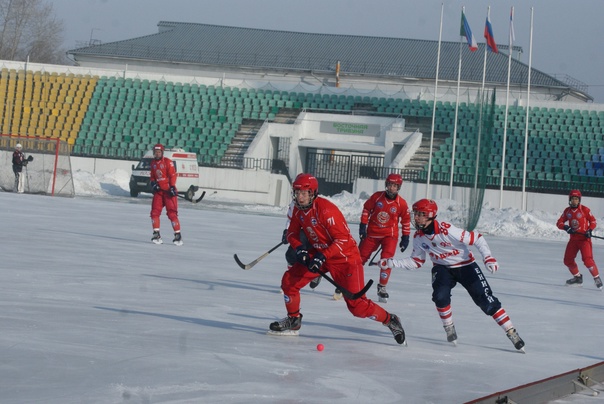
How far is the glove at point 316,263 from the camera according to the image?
7.57m

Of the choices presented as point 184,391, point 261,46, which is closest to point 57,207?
point 184,391

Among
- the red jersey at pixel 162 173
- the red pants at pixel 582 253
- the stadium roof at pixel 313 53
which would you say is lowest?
the red pants at pixel 582 253

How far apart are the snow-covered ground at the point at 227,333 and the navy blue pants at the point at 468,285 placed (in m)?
0.39

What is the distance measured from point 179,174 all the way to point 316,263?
27.6m

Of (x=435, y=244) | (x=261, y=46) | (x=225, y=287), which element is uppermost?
(x=261, y=46)

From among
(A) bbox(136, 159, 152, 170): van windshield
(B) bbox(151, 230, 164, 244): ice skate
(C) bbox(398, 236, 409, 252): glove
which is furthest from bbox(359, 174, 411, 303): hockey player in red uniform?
(A) bbox(136, 159, 152, 170): van windshield

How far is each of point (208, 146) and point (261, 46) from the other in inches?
601

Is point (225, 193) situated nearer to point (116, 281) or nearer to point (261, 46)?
point (261, 46)

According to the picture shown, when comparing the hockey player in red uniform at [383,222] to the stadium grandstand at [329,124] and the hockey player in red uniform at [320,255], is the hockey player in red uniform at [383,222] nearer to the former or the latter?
the hockey player in red uniform at [320,255]

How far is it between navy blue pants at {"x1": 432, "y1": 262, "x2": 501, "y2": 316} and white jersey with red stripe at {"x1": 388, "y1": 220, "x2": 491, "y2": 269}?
0.06 metres

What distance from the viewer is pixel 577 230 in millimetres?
A: 14719

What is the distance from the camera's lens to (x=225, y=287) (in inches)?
455

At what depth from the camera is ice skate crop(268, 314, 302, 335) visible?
8125 mm

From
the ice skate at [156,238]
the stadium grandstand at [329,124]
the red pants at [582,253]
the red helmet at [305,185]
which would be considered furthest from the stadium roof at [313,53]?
the red helmet at [305,185]
